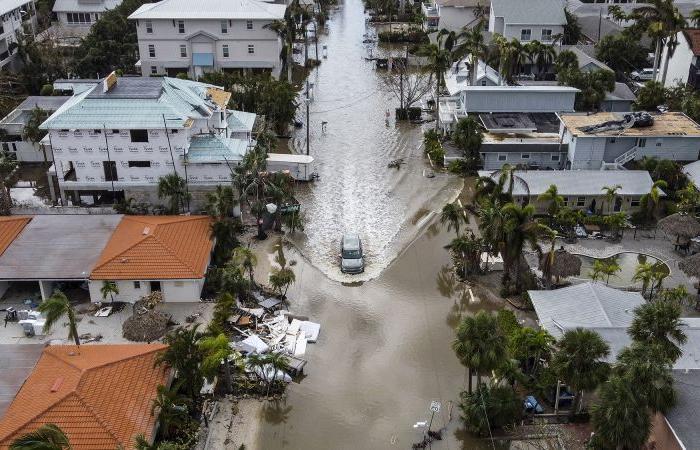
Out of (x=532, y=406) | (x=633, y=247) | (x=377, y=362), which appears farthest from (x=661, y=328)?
(x=633, y=247)

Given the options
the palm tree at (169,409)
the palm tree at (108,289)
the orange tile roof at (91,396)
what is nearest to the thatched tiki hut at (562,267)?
the palm tree at (169,409)

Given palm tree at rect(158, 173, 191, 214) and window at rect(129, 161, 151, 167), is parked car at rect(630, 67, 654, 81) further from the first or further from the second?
window at rect(129, 161, 151, 167)

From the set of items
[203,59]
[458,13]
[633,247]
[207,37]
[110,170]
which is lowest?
[633,247]

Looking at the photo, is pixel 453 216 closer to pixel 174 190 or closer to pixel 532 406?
pixel 532 406

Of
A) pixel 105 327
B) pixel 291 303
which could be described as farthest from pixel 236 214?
pixel 105 327

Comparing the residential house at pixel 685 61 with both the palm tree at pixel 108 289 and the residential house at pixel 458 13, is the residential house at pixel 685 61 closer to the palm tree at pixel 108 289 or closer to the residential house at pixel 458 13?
the residential house at pixel 458 13

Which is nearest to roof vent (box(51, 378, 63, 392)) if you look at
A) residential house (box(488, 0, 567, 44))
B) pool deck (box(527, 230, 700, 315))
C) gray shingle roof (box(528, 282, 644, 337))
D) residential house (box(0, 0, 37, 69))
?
gray shingle roof (box(528, 282, 644, 337))

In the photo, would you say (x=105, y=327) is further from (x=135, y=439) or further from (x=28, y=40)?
(x=28, y=40)
